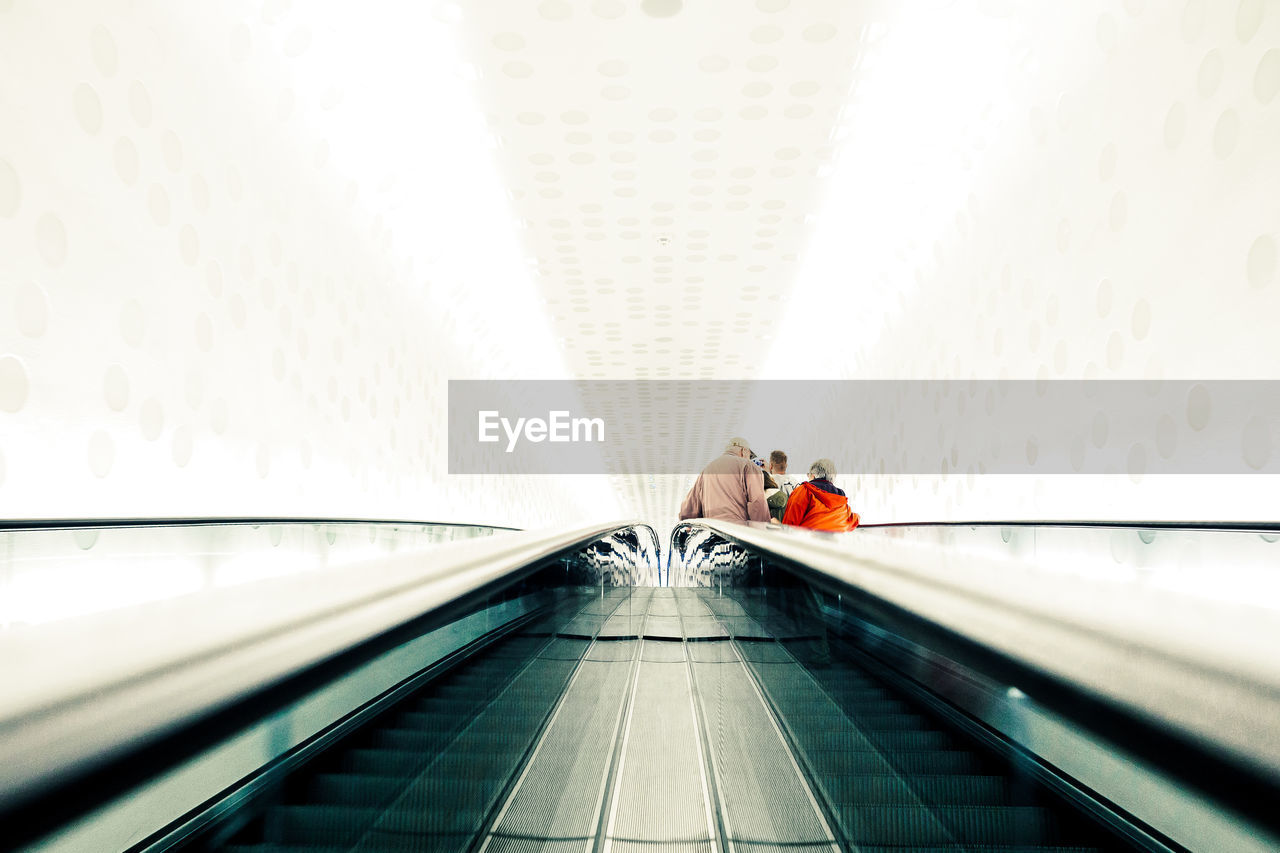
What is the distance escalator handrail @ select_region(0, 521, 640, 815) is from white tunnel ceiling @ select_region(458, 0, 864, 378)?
18.8 feet

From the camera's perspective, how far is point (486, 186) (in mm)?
8203

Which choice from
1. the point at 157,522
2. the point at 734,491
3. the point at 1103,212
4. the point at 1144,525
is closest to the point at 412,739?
the point at 157,522

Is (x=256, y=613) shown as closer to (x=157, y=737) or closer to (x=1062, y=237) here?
(x=157, y=737)

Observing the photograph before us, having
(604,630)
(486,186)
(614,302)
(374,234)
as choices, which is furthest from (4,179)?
(614,302)

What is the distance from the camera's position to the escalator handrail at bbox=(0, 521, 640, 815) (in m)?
0.45

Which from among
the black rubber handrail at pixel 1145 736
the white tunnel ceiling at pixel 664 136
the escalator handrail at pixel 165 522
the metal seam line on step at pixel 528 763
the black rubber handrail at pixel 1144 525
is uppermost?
the white tunnel ceiling at pixel 664 136

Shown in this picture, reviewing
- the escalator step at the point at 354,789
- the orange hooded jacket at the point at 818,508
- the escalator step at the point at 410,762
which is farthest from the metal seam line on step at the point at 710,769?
the orange hooded jacket at the point at 818,508

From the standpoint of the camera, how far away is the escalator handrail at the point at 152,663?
448mm

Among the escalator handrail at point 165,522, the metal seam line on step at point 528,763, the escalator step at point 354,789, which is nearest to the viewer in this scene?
the escalator step at point 354,789

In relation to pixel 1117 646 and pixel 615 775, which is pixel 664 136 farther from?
pixel 1117 646

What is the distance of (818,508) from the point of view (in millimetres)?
6914

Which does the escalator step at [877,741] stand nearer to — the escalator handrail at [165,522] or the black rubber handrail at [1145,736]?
the black rubber handrail at [1145,736]

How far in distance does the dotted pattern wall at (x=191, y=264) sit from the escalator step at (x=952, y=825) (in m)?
4.00

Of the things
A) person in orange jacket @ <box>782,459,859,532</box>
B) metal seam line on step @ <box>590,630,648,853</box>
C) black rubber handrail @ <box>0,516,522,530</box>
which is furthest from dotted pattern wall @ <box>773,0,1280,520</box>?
black rubber handrail @ <box>0,516,522,530</box>
